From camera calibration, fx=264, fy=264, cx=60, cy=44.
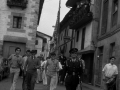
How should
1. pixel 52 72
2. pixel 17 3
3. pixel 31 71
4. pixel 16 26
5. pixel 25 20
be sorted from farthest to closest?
1. pixel 16 26
2. pixel 25 20
3. pixel 17 3
4. pixel 52 72
5. pixel 31 71

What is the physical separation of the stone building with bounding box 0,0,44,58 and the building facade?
23.2 feet

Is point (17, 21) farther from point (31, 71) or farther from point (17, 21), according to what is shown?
point (31, 71)

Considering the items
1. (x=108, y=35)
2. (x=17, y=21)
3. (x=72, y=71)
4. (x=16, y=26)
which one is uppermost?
(x=17, y=21)

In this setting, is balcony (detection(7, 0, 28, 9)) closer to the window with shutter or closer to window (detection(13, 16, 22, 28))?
window (detection(13, 16, 22, 28))

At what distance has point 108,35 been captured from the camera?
52.6 ft

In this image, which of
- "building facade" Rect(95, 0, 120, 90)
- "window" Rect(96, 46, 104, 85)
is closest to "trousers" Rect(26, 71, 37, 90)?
"building facade" Rect(95, 0, 120, 90)

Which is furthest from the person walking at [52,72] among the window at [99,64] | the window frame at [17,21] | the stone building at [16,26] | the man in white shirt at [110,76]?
the window frame at [17,21]

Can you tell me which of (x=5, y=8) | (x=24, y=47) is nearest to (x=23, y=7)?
(x=5, y=8)

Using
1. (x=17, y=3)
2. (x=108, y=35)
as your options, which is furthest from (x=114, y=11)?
(x=17, y=3)

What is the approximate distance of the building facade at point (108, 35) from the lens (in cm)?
1430

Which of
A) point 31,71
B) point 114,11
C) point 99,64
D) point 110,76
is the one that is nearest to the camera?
point 31,71

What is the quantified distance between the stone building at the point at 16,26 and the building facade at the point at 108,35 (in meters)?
7.08

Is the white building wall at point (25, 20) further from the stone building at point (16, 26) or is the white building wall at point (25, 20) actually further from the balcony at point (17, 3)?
the balcony at point (17, 3)

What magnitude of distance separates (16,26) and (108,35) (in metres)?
10.2
